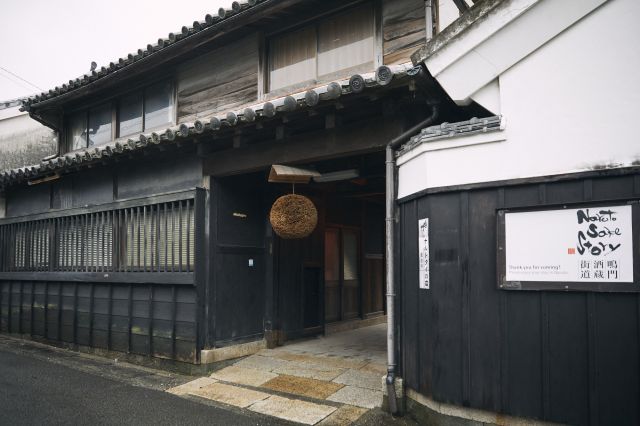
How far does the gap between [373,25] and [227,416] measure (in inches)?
274

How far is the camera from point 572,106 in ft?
16.1

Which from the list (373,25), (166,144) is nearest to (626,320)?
(373,25)

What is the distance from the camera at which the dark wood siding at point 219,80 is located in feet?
31.4

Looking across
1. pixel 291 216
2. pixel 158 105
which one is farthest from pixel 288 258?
pixel 158 105

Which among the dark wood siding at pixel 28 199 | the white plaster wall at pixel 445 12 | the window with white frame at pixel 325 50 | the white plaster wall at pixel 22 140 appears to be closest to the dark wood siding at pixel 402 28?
the window with white frame at pixel 325 50

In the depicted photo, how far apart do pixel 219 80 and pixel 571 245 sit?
26.3 feet

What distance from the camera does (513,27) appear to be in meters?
5.23

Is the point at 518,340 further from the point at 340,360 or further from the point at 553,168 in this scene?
the point at 340,360

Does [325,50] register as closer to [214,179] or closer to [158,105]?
[214,179]

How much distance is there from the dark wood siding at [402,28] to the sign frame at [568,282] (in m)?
3.66

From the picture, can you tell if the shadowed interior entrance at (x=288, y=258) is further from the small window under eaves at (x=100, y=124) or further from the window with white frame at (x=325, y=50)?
the small window under eaves at (x=100, y=124)

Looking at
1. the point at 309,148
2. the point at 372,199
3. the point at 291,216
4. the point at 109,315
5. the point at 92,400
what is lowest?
the point at 92,400

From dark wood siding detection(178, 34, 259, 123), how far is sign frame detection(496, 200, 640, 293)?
20.1 feet

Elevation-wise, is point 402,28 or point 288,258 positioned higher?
point 402,28
